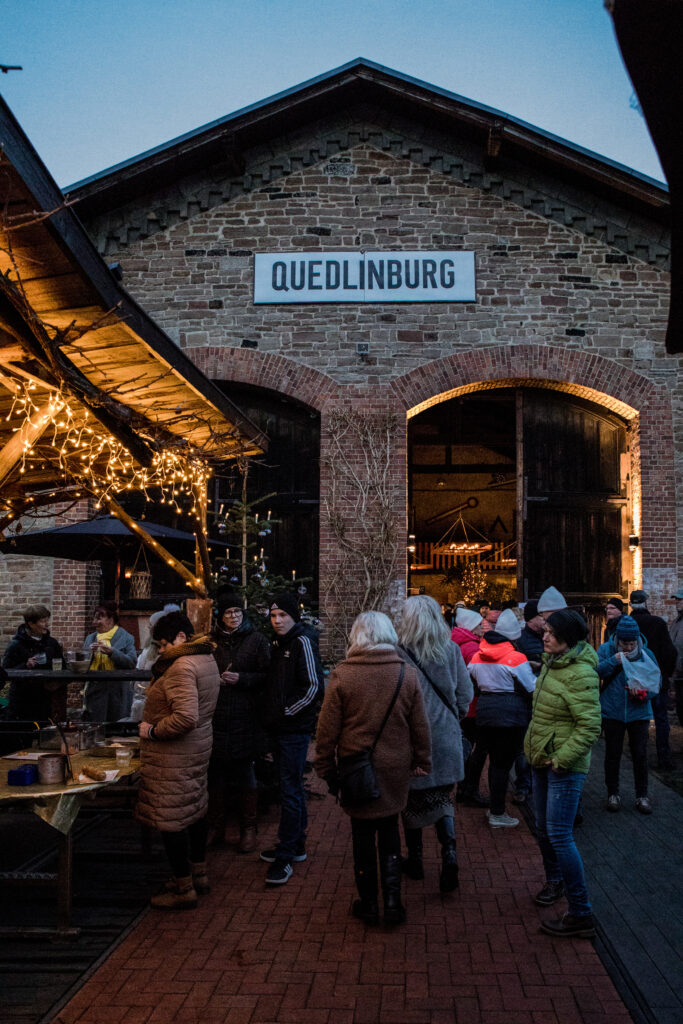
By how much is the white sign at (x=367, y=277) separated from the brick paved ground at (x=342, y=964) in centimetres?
862

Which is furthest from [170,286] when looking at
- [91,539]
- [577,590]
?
[577,590]

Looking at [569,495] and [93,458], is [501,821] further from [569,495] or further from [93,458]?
[569,495]

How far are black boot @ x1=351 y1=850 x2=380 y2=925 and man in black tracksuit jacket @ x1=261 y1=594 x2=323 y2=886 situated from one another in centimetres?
80

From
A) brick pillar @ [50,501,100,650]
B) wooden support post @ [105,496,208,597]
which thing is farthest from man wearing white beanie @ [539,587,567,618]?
brick pillar @ [50,501,100,650]

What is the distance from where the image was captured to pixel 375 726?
4.34 metres

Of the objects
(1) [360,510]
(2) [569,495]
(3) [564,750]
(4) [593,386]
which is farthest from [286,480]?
(3) [564,750]

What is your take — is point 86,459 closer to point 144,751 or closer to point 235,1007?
point 144,751

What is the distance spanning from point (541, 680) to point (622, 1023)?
180cm

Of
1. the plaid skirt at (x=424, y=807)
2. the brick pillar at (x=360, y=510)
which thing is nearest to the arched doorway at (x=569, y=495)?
the brick pillar at (x=360, y=510)

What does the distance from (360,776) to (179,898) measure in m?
1.47

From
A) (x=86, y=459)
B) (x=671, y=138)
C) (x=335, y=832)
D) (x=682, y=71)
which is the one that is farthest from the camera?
(x=86, y=459)

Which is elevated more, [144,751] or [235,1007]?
[144,751]

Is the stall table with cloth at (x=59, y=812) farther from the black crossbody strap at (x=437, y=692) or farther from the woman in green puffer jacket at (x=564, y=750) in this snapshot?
the woman in green puffer jacket at (x=564, y=750)

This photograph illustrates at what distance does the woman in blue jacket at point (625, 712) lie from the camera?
6.73 meters
